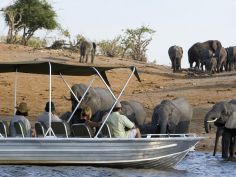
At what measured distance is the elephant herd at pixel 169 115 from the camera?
23.3 metres

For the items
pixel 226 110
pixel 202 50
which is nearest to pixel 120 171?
pixel 226 110

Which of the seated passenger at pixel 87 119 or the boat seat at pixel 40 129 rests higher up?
the seated passenger at pixel 87 119

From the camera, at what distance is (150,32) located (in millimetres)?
58969

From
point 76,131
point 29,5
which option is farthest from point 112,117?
point 29,5

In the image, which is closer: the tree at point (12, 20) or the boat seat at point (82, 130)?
the boat seat at point (82, 130)

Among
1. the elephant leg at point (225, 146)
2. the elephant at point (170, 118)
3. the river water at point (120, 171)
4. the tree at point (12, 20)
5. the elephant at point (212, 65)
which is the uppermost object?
the tree at point (12, 20)

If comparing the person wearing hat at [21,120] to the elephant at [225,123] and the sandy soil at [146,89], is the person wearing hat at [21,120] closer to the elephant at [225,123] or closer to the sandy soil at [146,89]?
the elephant at [225,123]

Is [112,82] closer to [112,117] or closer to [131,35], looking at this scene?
[112,117]

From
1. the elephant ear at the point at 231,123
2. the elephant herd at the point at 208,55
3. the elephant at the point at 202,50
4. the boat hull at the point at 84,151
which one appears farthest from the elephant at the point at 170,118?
the elephant at the point at 202,50

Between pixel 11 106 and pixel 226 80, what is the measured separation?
9289mm

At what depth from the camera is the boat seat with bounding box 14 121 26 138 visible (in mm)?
19516

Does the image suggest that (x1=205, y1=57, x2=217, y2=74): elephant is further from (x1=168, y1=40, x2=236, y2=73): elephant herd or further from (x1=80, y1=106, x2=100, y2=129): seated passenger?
(x1=80, y1=106, x2=100, y2=129): seated passenger

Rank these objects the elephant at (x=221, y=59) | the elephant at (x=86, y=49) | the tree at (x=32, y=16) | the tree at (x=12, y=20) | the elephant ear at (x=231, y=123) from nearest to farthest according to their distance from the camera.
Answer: the elephant ear at (x=231, y=123), the elephant at (x=86, y=49), the elephant at (x=221, y=59), the tree at (x=12, y=20), the tree at (x=32, y=16)

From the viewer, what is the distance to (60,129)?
19.7 metres
